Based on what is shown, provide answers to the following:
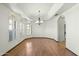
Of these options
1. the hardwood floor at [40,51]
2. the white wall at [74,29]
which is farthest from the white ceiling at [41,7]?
the hardwood floor at [40,51]

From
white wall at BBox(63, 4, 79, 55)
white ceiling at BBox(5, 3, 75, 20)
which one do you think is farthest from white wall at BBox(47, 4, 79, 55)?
white ceiling at BBox(5, 3, 75, 20)

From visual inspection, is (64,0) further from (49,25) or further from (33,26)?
(33,26)


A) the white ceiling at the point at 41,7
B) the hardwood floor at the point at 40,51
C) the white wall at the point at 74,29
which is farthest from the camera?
the hardwood floor at the point at 40,51

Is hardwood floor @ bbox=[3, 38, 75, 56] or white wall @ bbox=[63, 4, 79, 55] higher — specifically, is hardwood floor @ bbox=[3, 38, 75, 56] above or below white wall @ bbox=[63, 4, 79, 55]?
below

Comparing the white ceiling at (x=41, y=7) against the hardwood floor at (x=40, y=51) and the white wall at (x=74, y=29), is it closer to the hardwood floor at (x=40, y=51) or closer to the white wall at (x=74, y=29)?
the white wall at (x=74, y=29)

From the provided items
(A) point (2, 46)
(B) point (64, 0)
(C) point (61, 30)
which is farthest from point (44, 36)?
(B) point (64, 0)

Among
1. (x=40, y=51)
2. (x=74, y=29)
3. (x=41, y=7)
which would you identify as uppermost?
(x=41, y=7)

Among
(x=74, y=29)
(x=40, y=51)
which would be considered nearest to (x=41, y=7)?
(x=40, y=51)

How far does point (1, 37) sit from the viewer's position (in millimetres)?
4320

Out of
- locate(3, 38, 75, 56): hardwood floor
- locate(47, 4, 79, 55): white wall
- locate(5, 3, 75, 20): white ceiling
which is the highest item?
locate(5, 3, 75, 20): white ceiling

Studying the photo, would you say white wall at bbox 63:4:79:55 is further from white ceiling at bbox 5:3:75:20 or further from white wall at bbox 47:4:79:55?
white ceiling at bbox 5:3:75:20

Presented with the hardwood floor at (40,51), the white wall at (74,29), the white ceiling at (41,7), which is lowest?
the hardwood floor at (40,51)

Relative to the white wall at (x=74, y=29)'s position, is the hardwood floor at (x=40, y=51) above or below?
below

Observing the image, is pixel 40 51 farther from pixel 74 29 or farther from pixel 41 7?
pixel 41 7
